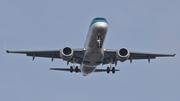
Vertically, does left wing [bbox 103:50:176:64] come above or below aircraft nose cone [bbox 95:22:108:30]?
below

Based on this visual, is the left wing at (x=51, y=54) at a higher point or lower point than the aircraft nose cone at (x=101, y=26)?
lower

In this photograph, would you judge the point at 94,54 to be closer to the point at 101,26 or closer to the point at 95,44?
the point at 95,44

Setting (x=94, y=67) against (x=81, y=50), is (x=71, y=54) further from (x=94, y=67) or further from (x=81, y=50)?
(x=94, y=67)

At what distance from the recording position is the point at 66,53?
42625 millimetres

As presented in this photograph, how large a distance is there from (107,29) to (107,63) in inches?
369

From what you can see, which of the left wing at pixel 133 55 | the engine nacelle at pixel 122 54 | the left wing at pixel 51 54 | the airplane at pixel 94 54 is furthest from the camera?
the left wing at pixel 133 55

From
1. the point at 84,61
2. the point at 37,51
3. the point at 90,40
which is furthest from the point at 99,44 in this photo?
the point at 37,51

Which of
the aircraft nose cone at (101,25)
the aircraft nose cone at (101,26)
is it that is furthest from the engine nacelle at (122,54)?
the aircraft nose cone at (101,25)

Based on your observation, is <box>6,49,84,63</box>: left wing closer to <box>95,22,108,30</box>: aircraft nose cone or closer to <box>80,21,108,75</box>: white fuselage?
<box>80,21,108,75</box>: white fuselage

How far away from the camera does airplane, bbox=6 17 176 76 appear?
41031 mm

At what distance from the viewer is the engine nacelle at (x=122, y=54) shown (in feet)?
139

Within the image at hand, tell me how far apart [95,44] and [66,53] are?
334 cm

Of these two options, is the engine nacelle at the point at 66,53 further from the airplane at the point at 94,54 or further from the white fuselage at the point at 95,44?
the white fuselage at the point at 95,44

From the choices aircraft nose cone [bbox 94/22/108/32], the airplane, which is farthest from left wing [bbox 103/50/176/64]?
aircraft nose cone [bbox 94/22/108/32]
